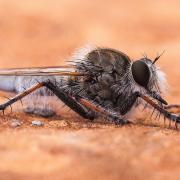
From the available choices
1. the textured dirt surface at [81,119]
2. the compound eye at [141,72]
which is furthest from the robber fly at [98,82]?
the textured dirt surface at [81,119]

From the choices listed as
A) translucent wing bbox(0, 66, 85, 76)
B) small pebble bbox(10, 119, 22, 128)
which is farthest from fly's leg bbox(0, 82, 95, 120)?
small pebble bbox(10, 119, 22, 128)

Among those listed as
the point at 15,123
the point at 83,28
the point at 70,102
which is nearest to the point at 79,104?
the point at 70,102

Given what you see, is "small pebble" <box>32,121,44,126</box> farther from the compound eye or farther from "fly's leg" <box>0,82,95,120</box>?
the compound eye

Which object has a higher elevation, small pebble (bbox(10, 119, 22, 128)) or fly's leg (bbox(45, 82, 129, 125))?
fly's leg (bbox(45, 82, 129, 125))

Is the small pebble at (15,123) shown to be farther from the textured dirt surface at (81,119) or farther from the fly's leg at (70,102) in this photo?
the fly's leg at (70,102)

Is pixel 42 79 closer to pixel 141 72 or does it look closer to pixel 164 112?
pixel 141 72

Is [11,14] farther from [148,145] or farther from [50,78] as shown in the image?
[148,145]
